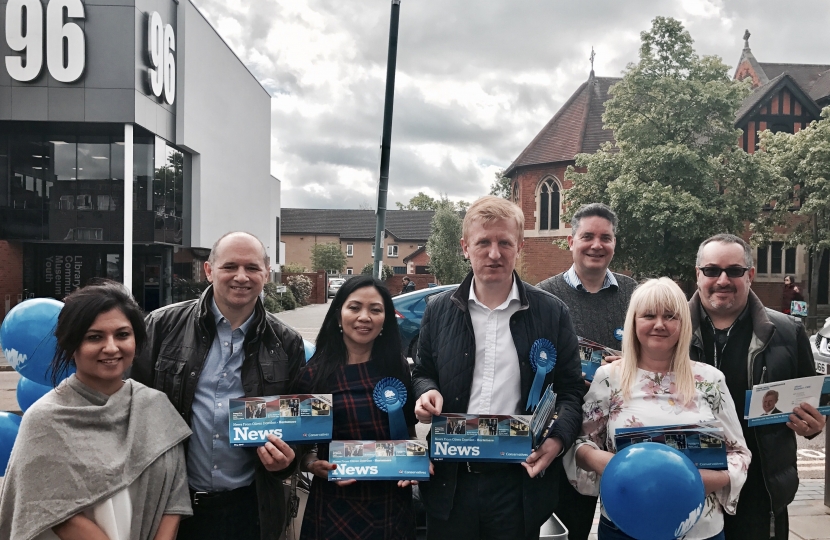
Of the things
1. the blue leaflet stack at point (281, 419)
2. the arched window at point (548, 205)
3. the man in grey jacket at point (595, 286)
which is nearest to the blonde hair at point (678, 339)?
the man in grey jacket at point (595, 286)

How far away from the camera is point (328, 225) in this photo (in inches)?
3383

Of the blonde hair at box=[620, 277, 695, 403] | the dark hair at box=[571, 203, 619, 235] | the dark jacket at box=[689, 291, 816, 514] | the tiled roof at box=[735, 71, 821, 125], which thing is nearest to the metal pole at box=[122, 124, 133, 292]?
the dark hair at box=[571, 203, 619, 235]

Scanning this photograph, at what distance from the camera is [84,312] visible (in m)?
2.28

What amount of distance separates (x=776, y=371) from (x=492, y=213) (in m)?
1.58

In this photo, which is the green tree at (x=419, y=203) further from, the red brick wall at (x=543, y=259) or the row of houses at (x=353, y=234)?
the red brick wall at (x=543, y=259)

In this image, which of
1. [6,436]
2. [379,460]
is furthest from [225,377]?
[6,436]

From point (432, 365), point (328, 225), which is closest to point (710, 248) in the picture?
point (432, 365)

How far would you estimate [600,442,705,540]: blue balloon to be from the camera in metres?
2.28

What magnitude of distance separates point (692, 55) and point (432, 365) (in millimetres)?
21318

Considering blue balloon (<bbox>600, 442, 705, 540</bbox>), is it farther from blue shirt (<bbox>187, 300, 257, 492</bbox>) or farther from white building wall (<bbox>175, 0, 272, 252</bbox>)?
white building wall (<bbox>175, 0, 272, 252</bbox>)

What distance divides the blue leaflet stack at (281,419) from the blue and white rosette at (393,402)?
232mm

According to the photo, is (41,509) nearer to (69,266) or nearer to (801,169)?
(69,266)

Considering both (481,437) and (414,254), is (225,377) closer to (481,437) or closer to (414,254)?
(481,437)

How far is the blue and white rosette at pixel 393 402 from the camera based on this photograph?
8.71 ft
